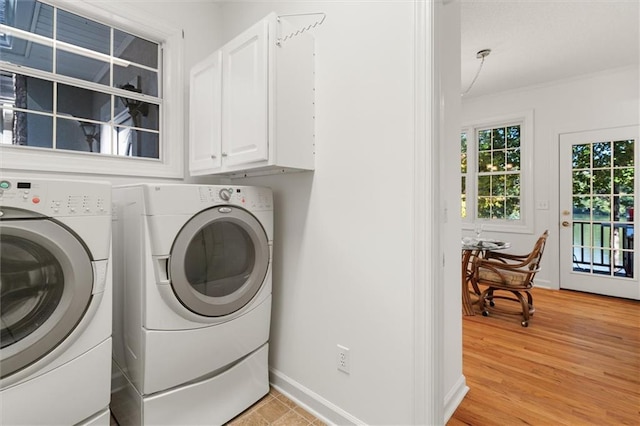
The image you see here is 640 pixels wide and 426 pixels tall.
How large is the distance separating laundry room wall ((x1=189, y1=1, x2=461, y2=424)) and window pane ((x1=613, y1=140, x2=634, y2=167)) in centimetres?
354

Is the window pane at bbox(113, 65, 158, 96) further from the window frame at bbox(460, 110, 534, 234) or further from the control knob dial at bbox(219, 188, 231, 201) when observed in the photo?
the window frame at bbox(460, 110, 534, 234)

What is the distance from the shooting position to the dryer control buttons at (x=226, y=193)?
1.57m

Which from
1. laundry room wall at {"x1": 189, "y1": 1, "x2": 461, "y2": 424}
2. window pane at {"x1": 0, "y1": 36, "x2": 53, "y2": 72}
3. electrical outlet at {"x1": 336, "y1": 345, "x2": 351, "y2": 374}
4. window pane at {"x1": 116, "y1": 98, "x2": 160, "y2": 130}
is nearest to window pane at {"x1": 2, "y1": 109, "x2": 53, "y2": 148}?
window pane at {"x1": 0, "y1": 36, "x2": 53, "y2": 72}

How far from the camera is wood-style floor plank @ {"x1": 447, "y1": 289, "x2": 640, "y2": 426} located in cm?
172

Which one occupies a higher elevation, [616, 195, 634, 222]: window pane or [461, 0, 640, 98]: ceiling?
[461, 0, 640, 98]: ceiling

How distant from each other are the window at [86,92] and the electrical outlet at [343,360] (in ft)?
5.33

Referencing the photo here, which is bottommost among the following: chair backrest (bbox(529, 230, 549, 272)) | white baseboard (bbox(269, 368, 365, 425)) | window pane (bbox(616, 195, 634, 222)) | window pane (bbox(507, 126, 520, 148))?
white baseboard (bbox(269, 368, 365, 425))

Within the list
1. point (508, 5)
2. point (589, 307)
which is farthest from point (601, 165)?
point (508, 5)

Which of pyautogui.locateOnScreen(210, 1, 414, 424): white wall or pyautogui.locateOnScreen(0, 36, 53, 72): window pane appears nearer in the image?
pyautogui.locateOnScreen(210, 1, 414, 424): white wall

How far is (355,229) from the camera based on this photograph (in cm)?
153

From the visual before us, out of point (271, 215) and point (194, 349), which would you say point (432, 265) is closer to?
point (271, 215)

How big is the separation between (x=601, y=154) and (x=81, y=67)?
5.32 meters

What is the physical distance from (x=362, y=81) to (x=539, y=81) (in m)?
3.92

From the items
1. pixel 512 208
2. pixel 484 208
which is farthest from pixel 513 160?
pixel 484 208
